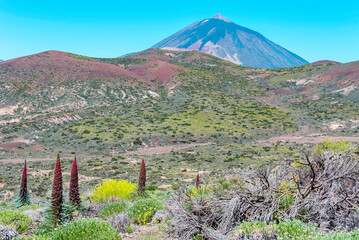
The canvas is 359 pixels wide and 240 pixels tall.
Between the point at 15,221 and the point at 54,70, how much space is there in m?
63.3

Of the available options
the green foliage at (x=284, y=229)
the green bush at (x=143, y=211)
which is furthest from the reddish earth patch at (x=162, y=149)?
the green foliage at (x=284, y=229)

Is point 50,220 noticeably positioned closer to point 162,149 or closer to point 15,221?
point 15,221

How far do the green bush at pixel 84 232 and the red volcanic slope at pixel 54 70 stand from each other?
59.3m

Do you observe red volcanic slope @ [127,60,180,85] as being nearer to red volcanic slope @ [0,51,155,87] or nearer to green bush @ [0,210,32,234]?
red volcanic slope @ [0,51,155,87]

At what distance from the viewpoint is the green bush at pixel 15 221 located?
6.12 meters

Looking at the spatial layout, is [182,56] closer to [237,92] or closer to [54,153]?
[237,92]

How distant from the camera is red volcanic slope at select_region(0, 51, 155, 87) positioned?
2282 inches

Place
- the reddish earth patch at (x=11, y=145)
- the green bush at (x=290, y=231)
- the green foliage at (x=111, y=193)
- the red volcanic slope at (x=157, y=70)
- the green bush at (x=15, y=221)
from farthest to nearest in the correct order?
the red volcanic slope at (x=157, y=70)
the reddish earth patch at (x=11, y=145)
the green foliage at (x=111, y=193)
the green bush at (x=15, y=221)
the green bush at (x=290, y=231)

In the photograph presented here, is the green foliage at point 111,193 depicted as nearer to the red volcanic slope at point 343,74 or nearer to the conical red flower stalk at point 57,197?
the conical red flower stalk at point 57,197

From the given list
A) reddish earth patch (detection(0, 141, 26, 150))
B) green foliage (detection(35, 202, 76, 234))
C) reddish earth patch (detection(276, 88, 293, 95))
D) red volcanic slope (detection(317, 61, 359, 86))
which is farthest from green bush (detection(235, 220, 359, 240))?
red volcanic slope (detection(317, 61, 359, 86))

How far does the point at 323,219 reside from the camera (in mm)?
4617

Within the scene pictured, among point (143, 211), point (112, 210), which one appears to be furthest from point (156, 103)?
point (143, 211)

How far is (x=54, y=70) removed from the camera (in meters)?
61.7

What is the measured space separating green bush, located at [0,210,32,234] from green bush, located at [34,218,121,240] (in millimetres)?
1832
